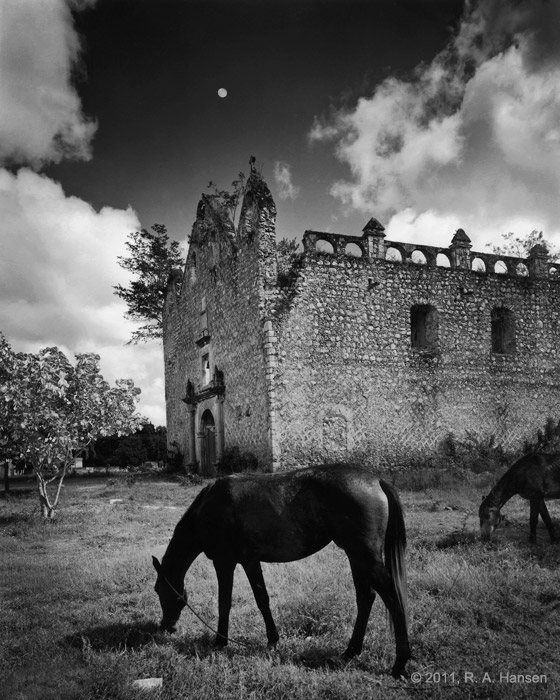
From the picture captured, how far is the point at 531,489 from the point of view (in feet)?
28.1

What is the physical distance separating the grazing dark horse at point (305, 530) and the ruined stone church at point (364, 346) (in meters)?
11.6

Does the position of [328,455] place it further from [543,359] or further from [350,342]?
[543,359]

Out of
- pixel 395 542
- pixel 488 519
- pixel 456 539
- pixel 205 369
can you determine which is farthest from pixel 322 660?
pixel 205 369

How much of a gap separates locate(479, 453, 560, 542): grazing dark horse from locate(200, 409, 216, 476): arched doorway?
49.9 feet

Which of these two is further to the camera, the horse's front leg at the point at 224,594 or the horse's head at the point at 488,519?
the horse's head at the point at 488,519

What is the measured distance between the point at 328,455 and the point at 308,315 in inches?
178

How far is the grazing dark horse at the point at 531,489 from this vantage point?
8430 mm

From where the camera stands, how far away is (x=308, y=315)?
17797 millimetres

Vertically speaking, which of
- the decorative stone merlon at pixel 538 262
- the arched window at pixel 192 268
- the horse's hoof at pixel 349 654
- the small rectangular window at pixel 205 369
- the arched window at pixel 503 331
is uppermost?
the arched window at pixel 192 268

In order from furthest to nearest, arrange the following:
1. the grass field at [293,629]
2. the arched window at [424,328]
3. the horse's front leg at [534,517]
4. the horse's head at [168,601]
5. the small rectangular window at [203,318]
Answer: the small rectangular window at [203,318], the arched window at [424,328], the horse's front leg at [534,517], the horse's head at [168,601], the grass field at [293,629]

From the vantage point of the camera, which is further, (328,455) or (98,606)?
(328,455)

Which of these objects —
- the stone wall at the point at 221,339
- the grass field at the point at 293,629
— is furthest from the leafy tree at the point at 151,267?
the grass field at the point at 293,629

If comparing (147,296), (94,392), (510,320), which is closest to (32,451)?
(94,392)

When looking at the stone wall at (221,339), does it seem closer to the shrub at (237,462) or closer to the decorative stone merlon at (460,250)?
the shrub at (237,462)
